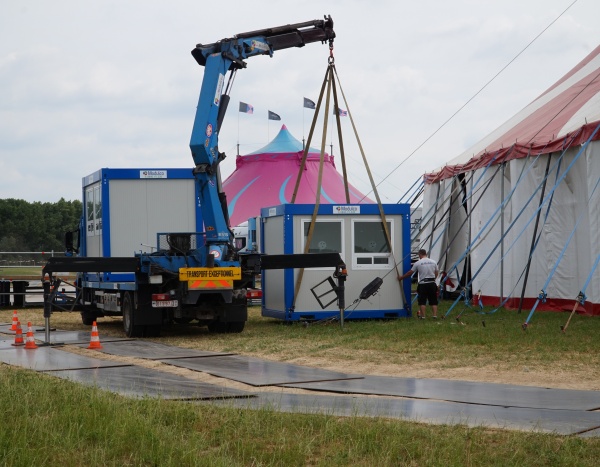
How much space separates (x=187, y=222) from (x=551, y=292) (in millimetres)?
7663

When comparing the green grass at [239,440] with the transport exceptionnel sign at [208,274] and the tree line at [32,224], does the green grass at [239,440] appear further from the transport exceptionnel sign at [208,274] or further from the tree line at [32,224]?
the tree line at [32,224]

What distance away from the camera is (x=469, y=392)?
34.2ft

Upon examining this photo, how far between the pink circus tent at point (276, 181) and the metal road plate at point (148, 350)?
23.1 metres

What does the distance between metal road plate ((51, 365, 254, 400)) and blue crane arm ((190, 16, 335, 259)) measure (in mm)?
5787

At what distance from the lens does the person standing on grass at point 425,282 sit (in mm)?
20205

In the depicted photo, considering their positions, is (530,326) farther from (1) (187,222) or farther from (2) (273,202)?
(2) (273,202)

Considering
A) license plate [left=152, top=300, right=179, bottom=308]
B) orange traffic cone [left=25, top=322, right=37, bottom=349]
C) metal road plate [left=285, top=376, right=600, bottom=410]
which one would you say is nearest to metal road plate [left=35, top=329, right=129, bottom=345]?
license plate [left=152, top=300, right=179, bottom=308]

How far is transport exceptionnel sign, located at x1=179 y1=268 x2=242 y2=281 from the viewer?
17.3m

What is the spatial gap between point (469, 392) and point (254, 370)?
3.20 m

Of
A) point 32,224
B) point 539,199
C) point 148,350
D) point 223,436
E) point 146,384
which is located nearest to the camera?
point 223,436

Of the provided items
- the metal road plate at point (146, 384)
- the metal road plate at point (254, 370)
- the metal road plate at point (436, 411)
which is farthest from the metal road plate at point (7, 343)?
the metal road plate at point (436, 411)

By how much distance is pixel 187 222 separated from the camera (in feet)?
65.4

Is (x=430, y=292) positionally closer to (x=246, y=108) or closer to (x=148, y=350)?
(x=148, y=350)

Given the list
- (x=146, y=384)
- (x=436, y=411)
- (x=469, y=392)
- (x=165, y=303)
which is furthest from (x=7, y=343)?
(x=436, y=411)
